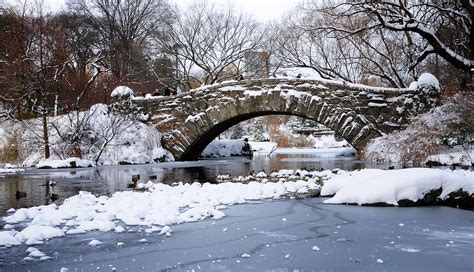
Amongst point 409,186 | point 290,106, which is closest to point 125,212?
point 409,186

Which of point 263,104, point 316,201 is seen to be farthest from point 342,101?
point 316,201

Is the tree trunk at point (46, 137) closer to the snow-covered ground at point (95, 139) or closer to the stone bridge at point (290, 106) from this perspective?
the snow-covered ground at point (95, 139)

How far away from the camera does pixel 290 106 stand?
1789cm

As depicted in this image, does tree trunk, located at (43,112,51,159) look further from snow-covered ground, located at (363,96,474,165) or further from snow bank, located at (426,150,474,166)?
snow bank, located at (426,150,474,166)

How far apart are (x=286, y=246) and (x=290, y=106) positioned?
45.2 feet

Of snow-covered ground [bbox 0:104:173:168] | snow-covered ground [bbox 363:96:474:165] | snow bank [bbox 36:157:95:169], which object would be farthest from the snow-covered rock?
snow bank [bbox 36:157:95:169]

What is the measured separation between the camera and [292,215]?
6.08 m

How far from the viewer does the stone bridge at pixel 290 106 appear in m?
16.6

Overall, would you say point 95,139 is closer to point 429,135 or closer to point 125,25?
point 429,135

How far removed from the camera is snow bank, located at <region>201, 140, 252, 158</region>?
2669cm

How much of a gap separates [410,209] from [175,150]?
47.9 ft

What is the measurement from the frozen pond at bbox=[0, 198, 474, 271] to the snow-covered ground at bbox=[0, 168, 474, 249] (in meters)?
0.24

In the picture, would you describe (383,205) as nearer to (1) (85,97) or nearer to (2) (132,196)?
(2) (132,196)

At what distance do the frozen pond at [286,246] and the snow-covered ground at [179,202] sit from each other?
9.4 inches
